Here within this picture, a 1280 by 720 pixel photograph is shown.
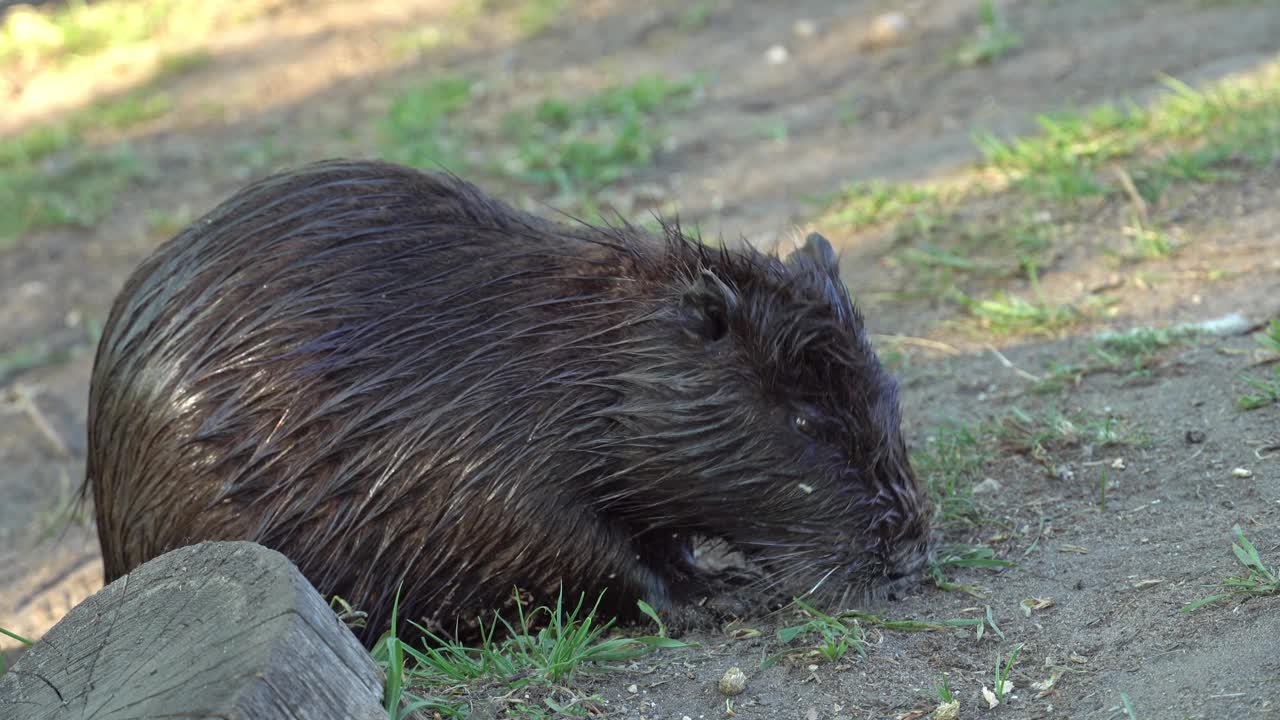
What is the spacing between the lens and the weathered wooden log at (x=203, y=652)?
2.08 meters

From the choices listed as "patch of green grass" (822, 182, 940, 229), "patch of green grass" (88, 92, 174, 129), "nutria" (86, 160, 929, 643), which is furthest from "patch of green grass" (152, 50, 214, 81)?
"nutria" (86, 160, 929, 643)

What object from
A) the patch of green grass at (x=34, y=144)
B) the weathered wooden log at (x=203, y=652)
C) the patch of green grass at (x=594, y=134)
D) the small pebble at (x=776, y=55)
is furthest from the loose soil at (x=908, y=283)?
the weathered wooden log at (x=203, y=652)

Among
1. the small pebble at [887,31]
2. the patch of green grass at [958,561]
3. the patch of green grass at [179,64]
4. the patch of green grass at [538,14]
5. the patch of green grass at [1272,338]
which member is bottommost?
the patch of green grass at [958,561]

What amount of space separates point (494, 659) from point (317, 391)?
0.78m

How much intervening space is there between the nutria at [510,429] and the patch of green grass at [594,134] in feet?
9.95

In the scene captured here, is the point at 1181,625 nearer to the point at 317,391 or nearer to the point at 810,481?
the point at 810,481

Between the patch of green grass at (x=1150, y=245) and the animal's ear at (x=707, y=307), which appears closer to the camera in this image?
the animal's ear at (x=707, y=307)

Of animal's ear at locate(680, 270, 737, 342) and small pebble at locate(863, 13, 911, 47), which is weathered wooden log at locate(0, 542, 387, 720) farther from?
small pebble at locate(863, 13, 911, 47)

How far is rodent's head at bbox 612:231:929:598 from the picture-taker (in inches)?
125

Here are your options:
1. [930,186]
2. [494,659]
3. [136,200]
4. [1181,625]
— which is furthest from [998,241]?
[136,200]

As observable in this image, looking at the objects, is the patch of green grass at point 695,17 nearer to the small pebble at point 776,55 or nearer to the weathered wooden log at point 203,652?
the small pebble at point 776,55

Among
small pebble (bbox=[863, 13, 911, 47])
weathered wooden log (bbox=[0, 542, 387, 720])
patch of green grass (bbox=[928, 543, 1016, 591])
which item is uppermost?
weathered wooden log (bbox=[0, 542, 387, 720])

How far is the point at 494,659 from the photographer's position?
113 inches

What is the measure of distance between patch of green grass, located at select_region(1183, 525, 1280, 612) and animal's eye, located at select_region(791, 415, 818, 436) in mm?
886
